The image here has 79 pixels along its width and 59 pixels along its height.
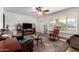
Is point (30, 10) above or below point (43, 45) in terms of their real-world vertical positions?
above

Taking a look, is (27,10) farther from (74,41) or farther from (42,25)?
(74,41)

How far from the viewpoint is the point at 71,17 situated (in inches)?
70.9

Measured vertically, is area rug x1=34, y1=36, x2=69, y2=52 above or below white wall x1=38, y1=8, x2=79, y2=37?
below

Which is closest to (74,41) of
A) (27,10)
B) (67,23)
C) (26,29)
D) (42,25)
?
(67,23)

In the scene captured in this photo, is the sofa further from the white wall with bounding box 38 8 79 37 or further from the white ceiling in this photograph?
the white ceiling

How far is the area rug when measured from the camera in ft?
5.92

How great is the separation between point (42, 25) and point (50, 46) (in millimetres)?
399

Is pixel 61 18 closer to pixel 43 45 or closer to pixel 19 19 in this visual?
pixel 43 45

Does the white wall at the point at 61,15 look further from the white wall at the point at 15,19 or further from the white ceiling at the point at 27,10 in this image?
the white wall at the point at 15,19

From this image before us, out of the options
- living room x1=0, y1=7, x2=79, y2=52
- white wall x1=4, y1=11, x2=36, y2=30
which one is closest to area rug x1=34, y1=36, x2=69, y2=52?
living room x1=0, y1=7, x2=79, y2=52

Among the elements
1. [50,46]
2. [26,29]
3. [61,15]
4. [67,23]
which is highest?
[61,15]

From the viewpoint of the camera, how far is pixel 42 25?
73.7 inches
